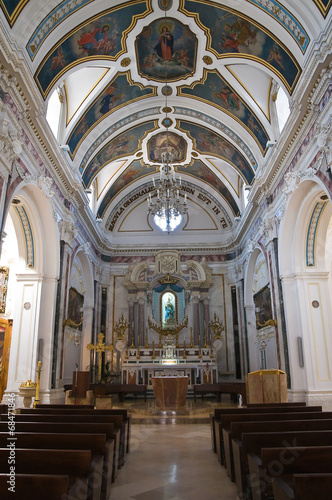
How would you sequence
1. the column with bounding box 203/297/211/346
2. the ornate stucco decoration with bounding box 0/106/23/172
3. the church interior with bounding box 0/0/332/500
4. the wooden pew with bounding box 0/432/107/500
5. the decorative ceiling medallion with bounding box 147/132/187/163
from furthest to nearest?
the column with bounding box 203/297/211/346, the decorative ceiling medallion with bounding box 147/132/187/163, the church interior with bounding box 0/0/332/500, the ornate stucco decoration with bounding box 0/106/23/172, the wooden pew with bounding box 0/432/107/500

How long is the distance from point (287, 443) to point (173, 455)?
276 centimetres

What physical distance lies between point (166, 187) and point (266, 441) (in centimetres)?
910

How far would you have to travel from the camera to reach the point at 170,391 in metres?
11.2

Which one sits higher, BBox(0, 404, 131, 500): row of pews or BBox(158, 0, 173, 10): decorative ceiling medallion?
BBox(158, 0, 173, 10): decorative ceiling medallion

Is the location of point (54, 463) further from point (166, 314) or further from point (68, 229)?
point (166, 314)

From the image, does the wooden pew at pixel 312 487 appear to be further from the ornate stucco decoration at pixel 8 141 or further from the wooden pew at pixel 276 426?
the ornate stucco decoration at pixel 8 141

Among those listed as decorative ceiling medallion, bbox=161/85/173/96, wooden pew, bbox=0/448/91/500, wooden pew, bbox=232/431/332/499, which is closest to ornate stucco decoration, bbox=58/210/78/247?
decorative ceiling medallion, bbox=161/85/173/96

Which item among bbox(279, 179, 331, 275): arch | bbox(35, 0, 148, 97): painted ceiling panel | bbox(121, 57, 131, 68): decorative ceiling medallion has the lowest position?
bbox(279, 179, 331, 275): arch

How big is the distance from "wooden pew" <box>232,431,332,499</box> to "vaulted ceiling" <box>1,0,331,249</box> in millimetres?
7783

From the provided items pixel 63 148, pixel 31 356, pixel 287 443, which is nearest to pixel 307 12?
pixel 63 148

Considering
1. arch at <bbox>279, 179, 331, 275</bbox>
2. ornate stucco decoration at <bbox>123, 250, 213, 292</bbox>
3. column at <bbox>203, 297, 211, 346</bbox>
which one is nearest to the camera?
arch at <bbox>279, 179, 331, 275</bbox>

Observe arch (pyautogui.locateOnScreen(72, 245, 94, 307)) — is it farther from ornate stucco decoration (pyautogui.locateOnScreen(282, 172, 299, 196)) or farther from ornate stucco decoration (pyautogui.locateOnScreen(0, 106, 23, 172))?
ornate stucco decoration (pyautogui.locateOnScreen(282, 172, 299, 196))

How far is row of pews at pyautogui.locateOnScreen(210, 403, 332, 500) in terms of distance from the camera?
7.61 feet

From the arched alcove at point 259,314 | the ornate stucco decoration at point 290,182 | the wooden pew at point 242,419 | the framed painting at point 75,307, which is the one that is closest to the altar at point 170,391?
the arched alcove at point 259,314
